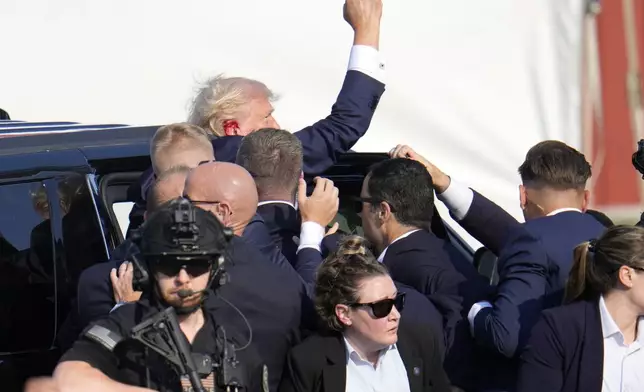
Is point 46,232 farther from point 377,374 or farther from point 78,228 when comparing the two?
point 377,374

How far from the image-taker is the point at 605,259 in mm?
4934

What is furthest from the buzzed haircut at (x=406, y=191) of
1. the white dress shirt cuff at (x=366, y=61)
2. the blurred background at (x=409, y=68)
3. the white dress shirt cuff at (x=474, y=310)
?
the blurred background at (x=409, y=68)

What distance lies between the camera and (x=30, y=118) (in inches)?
272

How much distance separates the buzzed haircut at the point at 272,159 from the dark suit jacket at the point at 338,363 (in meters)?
0.77

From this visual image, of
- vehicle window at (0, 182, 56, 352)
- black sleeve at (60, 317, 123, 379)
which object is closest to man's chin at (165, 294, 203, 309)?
black sleeve at (60, 317, 123, 379)

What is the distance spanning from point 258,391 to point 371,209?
1092mm

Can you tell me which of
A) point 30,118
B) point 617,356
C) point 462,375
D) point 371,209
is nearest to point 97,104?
point 30,118

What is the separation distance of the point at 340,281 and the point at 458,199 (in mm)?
992

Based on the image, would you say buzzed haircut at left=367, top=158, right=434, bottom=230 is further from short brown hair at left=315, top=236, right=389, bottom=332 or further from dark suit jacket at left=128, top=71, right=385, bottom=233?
short brown hair at left=315, top=236, right=389, bottom=332

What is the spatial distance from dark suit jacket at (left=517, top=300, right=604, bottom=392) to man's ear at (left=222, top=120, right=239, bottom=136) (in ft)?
5.18

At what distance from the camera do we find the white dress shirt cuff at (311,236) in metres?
5.26

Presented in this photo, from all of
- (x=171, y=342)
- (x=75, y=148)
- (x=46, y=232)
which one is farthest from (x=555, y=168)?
(x=171, y=342)

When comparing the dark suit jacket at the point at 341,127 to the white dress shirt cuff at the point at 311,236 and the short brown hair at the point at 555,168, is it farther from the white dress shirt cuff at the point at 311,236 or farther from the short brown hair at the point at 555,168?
the short brown hair at the point at 555,168

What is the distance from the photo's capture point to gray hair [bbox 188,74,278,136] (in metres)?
5.94
